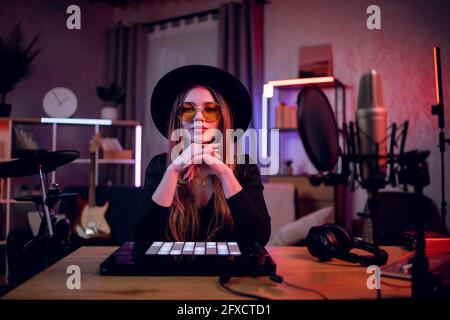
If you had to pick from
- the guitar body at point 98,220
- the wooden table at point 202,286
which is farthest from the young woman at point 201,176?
the guitar body at point 98,220

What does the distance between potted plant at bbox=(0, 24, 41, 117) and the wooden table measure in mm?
2656

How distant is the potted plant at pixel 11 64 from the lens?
300 cm

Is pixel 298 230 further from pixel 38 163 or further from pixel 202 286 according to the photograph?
pixel 202 286

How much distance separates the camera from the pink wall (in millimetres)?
3092

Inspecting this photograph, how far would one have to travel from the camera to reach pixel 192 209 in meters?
1.38

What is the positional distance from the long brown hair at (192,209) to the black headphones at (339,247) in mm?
487

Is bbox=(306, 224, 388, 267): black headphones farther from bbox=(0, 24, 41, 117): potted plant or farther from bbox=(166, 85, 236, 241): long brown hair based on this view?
bbox=(0, 24, 41, 117): potted plant

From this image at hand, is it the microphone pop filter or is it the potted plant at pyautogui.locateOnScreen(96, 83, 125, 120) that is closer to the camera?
the microphone pop filter

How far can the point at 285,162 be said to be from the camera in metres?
3.57

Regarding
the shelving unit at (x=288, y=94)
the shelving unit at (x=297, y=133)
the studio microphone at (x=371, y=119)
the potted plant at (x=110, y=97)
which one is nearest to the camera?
the studio microphone at (x=371, y=119)

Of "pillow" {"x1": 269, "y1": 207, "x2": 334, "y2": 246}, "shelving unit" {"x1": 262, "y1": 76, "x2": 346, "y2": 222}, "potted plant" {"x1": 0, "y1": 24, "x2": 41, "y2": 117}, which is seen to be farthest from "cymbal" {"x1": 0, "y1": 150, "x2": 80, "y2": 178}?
"shelving unit" {"x1": 262, "y1": 76, "x2": 346, "y2": 222}

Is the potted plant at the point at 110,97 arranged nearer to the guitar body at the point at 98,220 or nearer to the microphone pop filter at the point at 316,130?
the guitar body at the point at 98,220

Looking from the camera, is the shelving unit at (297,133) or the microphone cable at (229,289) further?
the shelving unit at (297,133)
